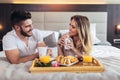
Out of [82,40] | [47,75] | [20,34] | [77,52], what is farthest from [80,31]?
[47,75]

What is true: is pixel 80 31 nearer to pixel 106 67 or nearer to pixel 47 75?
pixel 106 67

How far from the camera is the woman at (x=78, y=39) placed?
1.98 meters

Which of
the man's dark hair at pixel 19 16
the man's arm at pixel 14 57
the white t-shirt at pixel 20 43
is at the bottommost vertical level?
the man's arm at pixel 14 57

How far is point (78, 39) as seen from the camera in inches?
81.9

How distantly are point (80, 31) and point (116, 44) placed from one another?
2643 mm

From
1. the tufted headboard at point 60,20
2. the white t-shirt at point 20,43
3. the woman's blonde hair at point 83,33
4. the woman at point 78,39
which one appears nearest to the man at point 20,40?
the white t-shirt at point 20,43

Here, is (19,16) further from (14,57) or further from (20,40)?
(14,57)

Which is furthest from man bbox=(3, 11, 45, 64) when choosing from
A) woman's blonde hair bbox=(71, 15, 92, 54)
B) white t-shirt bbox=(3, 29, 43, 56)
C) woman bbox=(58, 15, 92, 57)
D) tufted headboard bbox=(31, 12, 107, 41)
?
tufted headboard bbox=(31, 12, 107, 41)

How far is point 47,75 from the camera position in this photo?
119 centimetres

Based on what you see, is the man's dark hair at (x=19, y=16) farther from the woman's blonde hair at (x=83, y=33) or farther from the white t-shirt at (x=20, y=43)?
the woman's blonde hair at (x=83, y=33)

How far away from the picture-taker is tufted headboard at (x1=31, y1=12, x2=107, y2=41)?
14.1ft

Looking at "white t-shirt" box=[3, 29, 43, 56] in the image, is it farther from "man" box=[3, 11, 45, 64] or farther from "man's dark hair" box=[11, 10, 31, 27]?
"man's dark hair" box=[11, 10, 31, 27]

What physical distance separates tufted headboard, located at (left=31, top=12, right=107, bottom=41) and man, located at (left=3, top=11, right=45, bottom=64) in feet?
8.06

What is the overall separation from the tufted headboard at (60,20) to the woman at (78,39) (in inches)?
88.3
